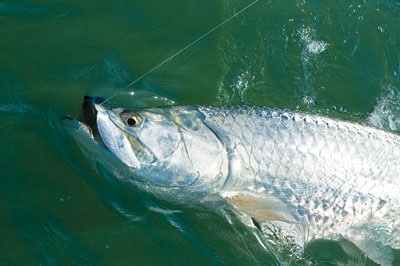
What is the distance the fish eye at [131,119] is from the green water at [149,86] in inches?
20.6

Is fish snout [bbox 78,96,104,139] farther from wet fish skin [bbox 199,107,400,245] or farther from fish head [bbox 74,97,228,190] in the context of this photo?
wet fish skin [bbox 199,107,400,245]

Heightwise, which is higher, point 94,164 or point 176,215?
point 94,164

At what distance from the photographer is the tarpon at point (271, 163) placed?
3.12 m

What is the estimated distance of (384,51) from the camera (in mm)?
A: 5039

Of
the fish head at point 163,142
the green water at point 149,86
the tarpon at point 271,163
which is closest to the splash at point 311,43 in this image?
the green water at point 149,86

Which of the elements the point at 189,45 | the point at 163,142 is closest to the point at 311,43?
the point at 189,45

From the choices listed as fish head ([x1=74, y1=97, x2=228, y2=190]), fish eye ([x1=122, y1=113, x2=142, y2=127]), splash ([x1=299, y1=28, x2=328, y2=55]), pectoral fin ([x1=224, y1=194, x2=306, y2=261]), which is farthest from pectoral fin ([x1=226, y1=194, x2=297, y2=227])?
splash ([x1=299, y1=28, x2=328, y2=55])

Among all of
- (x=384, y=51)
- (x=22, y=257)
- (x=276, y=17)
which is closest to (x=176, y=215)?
(x=22, y=257)

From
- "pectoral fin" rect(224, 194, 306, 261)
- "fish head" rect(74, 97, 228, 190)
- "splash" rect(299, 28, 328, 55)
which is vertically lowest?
"pectoral fin" rect(224, 194, 306, 261)

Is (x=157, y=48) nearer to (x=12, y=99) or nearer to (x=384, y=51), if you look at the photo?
(x=12, y=99)

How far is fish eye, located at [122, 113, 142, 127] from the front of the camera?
10.1ft

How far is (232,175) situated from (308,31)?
1993mm

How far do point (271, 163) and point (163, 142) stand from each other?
2.25ft

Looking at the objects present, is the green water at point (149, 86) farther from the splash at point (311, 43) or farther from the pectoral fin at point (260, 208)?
the pectoral fin at point (260, 208)
